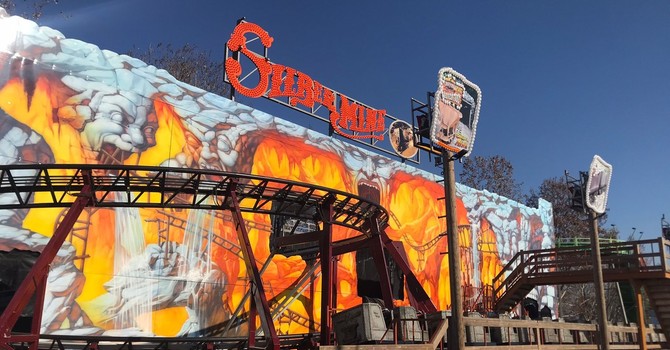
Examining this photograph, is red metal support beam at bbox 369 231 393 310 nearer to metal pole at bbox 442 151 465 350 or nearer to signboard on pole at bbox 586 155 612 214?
metal pole at bbox 442 151 465 350

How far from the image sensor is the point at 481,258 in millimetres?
31953

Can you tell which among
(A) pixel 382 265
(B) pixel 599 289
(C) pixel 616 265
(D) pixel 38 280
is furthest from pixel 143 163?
(C) pixel 616 265

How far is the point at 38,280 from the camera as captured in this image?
10797 millimetres

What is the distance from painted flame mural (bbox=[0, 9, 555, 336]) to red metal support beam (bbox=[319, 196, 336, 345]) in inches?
174

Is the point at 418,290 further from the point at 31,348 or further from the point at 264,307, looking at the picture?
the point at 31,348

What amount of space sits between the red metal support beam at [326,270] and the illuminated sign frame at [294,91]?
868cm

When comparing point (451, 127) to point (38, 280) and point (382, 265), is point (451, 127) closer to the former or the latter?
point (382, 265)

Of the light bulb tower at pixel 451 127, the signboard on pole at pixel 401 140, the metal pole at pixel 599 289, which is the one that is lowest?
the metal pole at pixel 599 289

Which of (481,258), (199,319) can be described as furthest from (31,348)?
(481,258)

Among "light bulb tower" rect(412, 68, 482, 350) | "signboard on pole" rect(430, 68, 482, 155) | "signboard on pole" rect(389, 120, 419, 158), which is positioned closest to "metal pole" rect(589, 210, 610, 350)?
"light bulb tower" rect(412, 68, 482, 350)

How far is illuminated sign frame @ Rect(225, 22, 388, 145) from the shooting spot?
21.6 metres

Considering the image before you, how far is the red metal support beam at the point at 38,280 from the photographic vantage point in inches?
401

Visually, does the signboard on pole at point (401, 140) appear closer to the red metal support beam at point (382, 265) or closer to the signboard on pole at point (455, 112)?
the red metal support beam at point (382, 265)

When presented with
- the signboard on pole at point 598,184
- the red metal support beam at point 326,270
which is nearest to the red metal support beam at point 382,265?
the red metal support beam at point 326,270
